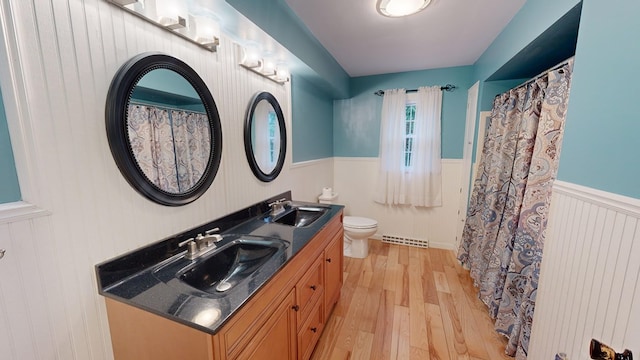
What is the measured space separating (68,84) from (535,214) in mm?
2364

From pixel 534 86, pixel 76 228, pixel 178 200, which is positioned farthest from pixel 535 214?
pixel 76 228

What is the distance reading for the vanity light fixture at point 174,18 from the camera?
0.94 meters

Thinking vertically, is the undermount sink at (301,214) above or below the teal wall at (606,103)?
below

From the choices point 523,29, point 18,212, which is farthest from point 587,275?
point 18,212

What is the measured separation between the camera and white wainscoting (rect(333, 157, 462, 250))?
2.95 m

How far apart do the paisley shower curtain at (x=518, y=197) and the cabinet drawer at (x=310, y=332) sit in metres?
1.24

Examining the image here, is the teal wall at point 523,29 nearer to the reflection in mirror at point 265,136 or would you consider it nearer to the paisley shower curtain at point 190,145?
the reflection in mirror at point 265,136

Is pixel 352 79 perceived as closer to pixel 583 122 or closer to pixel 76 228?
pixel 583 122

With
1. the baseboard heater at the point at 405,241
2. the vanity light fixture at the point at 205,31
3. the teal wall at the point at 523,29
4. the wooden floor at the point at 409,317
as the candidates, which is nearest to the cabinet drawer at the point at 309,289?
the wooden floor at the point at 409,317

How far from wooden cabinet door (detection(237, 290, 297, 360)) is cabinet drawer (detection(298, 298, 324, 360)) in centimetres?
9

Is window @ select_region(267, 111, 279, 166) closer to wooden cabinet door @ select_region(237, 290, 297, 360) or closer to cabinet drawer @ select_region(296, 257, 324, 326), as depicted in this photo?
cabinet drawer @ select_region(296, 257, 324, 326)

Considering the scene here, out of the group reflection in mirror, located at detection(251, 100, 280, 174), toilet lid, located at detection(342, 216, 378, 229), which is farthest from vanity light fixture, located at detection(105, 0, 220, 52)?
toilet lid, located at detection(342, 216, 378, 229)

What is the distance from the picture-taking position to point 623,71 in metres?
0.79

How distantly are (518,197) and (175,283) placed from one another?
2079 millimetres
